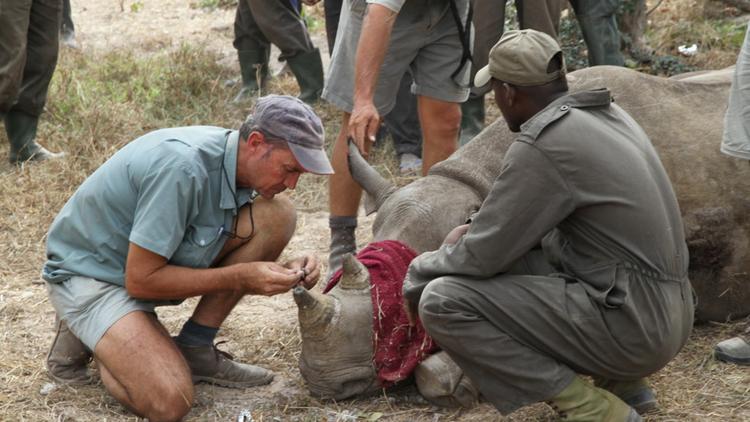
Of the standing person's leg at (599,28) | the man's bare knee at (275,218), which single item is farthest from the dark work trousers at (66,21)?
the man's bare knee at (275,218)

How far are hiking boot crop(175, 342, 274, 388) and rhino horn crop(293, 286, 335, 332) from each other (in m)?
0.60

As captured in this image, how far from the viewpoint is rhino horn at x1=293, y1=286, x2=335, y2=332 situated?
4496mm

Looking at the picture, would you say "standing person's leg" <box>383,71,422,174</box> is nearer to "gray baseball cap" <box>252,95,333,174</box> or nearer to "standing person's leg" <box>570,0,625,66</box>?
"standing person's leg" <box>570,0,625,66</box>

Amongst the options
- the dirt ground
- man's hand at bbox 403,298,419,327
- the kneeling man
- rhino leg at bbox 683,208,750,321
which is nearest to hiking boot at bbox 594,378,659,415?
the dirt ground

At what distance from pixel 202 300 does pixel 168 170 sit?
2.47 ft

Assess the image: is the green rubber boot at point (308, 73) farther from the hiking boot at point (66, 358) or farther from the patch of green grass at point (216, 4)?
the hiking boot at point (66, 358)

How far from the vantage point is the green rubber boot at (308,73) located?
934cm

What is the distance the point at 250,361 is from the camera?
17.7ft

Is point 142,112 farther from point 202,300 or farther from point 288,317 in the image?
point 202,300

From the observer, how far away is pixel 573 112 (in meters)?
4.05

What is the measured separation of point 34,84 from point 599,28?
13.2ft

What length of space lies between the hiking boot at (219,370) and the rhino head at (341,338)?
0.41 meters

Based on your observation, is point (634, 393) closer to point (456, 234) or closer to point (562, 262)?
point (562, 262)

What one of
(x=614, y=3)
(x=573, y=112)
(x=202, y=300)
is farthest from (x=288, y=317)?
(x=614, y=3)
